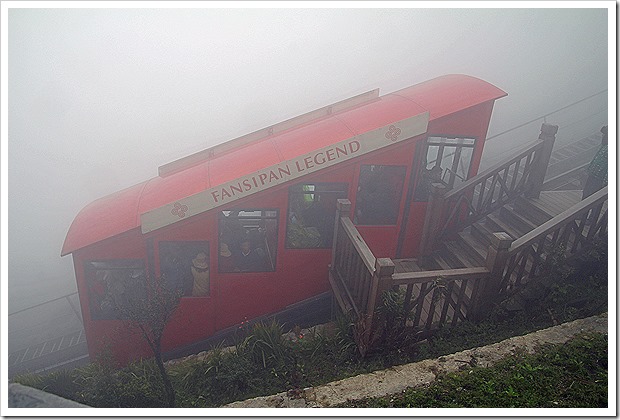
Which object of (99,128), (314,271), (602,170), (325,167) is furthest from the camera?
(99,128)

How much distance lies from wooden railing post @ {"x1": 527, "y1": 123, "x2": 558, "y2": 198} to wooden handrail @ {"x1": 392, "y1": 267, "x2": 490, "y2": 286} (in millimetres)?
2444

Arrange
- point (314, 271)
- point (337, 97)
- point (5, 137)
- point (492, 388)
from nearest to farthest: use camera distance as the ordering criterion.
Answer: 1. point (492, 388)
2. point (5, 137)
3. point (314, 271)
4. point (337, 97)

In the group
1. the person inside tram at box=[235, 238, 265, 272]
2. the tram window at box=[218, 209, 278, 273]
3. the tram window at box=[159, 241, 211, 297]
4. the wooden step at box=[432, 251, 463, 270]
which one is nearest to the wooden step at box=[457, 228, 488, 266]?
the wooden step at box=[432, 251, 463, 270]

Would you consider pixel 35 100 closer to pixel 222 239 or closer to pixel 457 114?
pixel 222 239

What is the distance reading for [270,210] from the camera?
14.5 ft

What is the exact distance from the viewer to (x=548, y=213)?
5.09m

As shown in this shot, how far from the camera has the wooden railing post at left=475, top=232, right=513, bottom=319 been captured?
143 inches

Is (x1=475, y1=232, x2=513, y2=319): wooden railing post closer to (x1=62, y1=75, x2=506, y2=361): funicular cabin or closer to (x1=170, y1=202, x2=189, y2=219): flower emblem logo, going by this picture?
(x1=62, y1=75, x2=506, y2=361): funicular cabin

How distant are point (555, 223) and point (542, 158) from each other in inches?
73.1

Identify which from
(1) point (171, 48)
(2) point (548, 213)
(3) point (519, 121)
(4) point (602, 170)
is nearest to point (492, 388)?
(2) point (548, 213)

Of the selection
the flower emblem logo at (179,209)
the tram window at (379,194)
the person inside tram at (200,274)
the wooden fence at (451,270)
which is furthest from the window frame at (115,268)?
the tram window at (379,194)

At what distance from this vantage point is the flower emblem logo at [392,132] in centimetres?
423

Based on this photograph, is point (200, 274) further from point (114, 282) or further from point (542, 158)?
point (542, 158)

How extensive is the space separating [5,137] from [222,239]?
2307 millimetres
